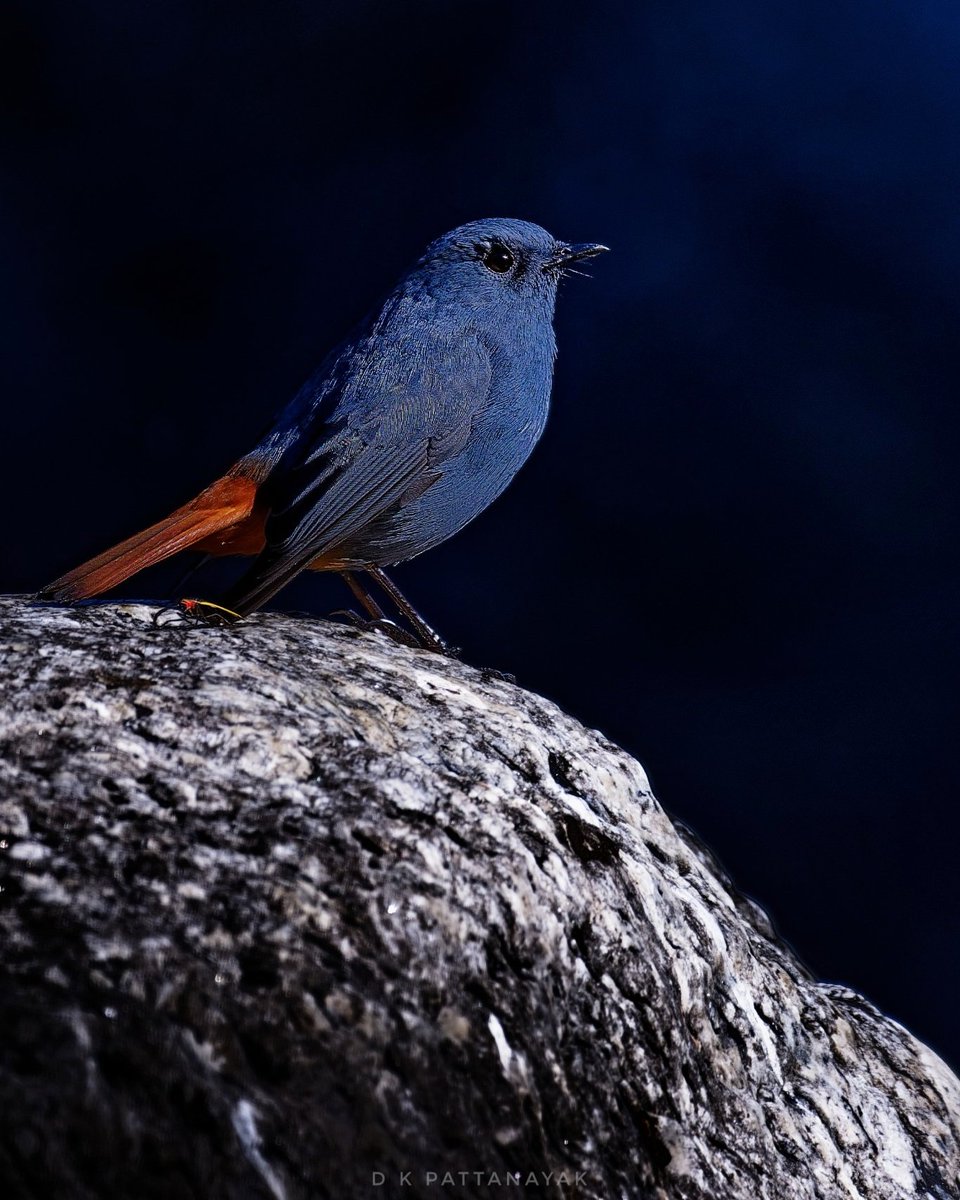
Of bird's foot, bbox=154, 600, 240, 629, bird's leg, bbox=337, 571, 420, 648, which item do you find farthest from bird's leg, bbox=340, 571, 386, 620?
bird's foot, bbox=154, 600, 240, 629

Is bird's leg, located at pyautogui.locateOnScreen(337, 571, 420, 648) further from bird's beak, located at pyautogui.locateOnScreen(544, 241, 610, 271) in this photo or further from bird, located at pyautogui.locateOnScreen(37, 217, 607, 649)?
bird's beak, located at pyautogui.locateOnScreen(544, 241, 610, 271)

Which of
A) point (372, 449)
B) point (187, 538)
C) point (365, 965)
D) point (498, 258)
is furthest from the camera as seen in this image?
point (498, 258)

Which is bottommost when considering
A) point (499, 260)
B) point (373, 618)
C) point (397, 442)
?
point (373, 618)

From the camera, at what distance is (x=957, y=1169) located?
2736mm

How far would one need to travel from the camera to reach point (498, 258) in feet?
13.2

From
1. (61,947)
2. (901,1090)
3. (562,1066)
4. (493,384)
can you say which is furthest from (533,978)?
(493,384)

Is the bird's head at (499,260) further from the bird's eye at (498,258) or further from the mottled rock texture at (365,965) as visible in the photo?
the mottled rock texture at (365,965)

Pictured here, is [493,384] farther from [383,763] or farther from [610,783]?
[383,763]

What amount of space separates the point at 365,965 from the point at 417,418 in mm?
1993

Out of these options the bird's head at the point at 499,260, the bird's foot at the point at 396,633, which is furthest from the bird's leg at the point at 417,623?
the bird's head at the point at 499,260

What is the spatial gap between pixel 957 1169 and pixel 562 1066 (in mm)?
1286

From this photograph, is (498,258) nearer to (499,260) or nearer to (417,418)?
(499,260)

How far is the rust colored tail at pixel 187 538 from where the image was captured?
117 inches

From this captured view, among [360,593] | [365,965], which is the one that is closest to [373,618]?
Result: [360,593]
